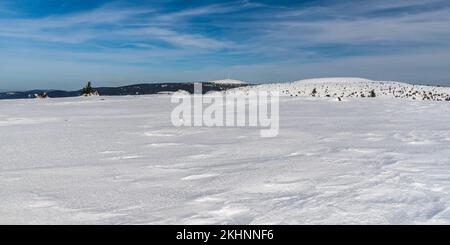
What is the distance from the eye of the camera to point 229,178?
360cm

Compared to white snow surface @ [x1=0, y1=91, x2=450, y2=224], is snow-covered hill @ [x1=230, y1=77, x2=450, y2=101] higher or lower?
higher

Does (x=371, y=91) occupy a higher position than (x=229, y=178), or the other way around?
(x=371, y=91)

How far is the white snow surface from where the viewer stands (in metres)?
2.62

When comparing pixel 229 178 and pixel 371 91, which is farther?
pixel 371 91

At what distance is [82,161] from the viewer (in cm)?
448

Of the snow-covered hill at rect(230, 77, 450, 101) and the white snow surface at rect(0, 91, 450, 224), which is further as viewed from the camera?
the snow-covered hill at rect(230, 77, 450, 101)

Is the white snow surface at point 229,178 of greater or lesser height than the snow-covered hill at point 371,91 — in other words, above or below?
below

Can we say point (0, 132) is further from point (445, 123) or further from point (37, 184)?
point (445, 123)

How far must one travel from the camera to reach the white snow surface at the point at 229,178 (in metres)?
2.62

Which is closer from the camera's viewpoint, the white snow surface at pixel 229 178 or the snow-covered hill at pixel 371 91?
the white snow surface at pixel 229 178
